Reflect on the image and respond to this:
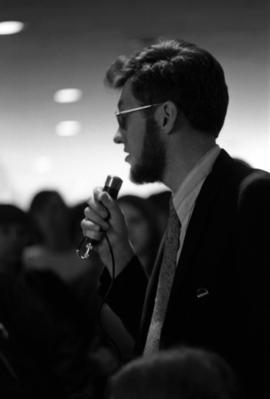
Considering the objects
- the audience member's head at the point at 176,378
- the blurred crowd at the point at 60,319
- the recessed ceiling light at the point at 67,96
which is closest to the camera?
the audience member's head at the point at 176,378

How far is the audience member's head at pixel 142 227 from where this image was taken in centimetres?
365

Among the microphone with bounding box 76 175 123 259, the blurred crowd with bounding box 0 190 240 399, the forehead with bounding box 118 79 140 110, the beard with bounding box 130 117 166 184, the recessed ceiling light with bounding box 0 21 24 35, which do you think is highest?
the recessed ceiling light with bounding box 0 21 24 35

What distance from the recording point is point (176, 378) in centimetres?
128

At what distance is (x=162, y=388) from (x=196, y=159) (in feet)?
2.69

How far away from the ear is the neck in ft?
0.11

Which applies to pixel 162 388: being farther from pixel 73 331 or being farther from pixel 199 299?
pixel 73 331

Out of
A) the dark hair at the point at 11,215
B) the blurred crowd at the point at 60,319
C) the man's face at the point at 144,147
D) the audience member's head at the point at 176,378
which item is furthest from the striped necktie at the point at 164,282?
the dark hair at the point at 11,215

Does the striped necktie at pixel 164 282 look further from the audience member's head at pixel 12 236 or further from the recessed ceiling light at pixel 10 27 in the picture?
the recessed ceiling light at pixel 10 27

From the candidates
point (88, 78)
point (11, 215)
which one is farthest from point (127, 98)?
point (88, 78)

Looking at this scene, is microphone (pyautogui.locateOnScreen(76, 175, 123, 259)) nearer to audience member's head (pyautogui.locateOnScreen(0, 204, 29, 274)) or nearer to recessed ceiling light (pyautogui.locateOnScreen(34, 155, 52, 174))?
audience member's head (pyautogui.locateOnScreen(0, 204, 29, 274))

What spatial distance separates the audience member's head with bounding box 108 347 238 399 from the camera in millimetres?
1268

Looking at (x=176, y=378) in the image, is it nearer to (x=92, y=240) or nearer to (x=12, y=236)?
(x=92, y=240)

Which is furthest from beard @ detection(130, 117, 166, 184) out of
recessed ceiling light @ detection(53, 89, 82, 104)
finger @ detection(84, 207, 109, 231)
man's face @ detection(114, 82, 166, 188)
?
recessed ceiling light @ detection(53, 89, 82, 104)

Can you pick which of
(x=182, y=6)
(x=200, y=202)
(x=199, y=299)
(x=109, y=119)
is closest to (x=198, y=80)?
(x=200, y=202)
